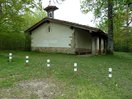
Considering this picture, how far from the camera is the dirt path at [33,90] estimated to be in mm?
10239

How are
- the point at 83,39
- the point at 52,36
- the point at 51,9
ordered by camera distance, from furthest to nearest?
the point at 51,9
the point at 83,39
the point at 52,36

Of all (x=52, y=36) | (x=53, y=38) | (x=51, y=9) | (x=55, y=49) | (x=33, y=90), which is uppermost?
(x=51, y=9)

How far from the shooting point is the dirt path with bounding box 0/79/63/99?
1024cm

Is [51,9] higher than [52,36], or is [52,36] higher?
[51,9]

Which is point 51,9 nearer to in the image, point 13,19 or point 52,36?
point 52,36

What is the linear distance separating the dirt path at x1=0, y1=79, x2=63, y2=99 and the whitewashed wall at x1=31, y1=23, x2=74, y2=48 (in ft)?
69.3

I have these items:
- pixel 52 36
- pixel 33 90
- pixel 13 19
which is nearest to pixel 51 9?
pixel 52 36

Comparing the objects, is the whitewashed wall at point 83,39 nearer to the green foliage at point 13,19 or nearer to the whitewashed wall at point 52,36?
the whitewashed wall at point 52,36

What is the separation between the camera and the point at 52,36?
35.1 m

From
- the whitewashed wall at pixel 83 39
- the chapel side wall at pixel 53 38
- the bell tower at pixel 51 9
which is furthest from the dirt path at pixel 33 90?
the bell tower at pixel 51 9

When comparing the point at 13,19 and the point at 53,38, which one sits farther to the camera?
the point at 53,38

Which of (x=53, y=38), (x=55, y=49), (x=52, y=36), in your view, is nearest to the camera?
(x=55, y=49)

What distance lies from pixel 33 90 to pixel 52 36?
24.1 m

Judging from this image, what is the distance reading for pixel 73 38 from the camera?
109 feet
